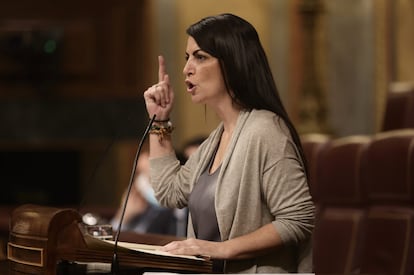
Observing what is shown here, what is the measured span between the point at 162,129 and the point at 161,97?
0.07 metres

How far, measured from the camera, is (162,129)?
82.1 inches

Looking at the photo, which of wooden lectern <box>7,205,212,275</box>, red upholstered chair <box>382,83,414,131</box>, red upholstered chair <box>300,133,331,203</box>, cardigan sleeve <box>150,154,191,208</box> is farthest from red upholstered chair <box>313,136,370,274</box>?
wooden lectern <box>7,205,212,275</box>

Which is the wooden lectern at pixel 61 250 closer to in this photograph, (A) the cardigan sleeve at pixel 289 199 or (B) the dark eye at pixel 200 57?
(A) the cardigan sleeve at pixel 289 199

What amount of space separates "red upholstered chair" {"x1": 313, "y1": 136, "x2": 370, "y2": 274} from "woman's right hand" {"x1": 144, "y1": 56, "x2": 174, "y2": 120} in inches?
49.5

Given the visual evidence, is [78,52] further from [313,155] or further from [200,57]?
[200,57]

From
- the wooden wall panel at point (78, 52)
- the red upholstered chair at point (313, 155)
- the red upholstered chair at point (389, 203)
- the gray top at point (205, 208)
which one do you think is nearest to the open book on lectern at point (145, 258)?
the gray top at point (205, 208)

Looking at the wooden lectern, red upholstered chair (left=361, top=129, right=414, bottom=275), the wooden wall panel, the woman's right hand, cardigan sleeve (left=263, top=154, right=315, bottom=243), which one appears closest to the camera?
the wooden lectern

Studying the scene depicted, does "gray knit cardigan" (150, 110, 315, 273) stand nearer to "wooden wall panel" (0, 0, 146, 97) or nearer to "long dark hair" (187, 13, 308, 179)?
"long dark hair" (187, 13, 308, 179)

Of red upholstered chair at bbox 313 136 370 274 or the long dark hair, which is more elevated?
the long dark hair

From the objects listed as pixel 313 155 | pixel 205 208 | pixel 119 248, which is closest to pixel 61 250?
pixel 119 248

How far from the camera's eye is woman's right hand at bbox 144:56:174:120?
6.75 feet

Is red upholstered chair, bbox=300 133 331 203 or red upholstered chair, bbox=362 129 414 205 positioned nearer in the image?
red upholstered chair, bbox=362 129 414 205

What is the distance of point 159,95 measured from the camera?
81.0 inches

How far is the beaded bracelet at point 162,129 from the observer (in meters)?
2.08
